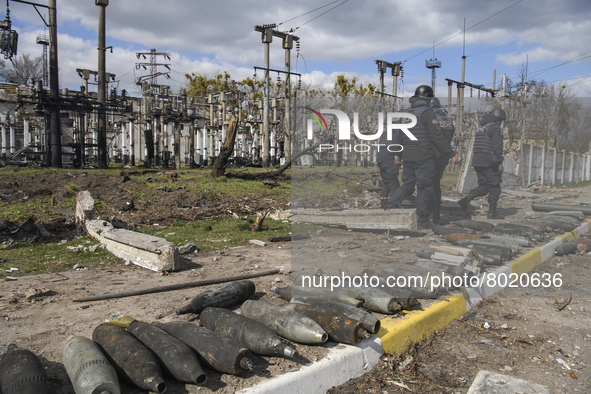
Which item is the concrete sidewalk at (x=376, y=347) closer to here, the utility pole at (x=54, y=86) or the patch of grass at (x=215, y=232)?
the patch of grass at (x=215, y=232)

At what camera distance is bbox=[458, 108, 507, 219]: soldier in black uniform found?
6.34 meters

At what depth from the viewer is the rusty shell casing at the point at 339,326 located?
3.34 meters

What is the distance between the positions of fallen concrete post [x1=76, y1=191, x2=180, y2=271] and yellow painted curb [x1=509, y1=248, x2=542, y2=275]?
16.0 ft

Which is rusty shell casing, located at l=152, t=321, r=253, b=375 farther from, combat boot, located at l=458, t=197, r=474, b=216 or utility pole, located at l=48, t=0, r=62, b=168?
utility pole, located at l=48, t=0, r=62, b=168

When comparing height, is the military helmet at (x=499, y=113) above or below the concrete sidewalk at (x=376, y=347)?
above

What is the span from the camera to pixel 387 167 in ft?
19.1

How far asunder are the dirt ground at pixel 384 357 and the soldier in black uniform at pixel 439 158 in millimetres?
248

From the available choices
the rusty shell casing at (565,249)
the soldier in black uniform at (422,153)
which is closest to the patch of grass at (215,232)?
the soldier in black uniform at (422,153)

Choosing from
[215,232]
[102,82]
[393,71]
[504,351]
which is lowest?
[504,351]

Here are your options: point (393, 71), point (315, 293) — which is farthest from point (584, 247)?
point (315, 293)

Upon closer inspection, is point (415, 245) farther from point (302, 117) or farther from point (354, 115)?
point (302, 117)

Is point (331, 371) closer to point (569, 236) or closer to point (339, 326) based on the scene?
Result: point (339, 326)

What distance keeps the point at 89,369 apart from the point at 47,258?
507 centimetres

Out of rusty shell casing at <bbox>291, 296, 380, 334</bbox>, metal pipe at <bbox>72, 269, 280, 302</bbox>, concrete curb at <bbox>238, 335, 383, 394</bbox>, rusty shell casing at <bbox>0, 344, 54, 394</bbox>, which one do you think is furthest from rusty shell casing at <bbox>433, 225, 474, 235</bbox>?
rusty shell casing at <bbox>0, 344, 54, 394</bbox>
